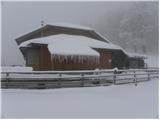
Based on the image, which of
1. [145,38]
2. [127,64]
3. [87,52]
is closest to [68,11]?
[145,38]

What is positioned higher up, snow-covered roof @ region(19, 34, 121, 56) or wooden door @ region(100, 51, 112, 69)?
snow-covered roof @ region(19, 34, 121, 56)

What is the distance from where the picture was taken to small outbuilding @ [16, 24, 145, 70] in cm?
2127

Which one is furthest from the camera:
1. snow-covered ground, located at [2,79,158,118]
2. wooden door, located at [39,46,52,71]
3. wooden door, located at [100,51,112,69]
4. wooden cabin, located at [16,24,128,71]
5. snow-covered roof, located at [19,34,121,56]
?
wooden door, located at [100,51,112,69]

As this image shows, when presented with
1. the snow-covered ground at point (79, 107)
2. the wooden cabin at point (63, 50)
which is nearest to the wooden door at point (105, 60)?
the wooden cabin at point (63, 50)

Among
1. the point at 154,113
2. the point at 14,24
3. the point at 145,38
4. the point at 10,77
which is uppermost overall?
the point at 14,24

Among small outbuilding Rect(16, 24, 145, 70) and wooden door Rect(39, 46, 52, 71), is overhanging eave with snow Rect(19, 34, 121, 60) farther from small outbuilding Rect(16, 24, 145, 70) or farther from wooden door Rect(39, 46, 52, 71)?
wooden door Rect(39, 46, 52, 71)

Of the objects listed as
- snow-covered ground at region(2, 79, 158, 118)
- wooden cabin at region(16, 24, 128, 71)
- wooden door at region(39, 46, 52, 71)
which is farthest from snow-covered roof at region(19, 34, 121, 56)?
snow-covered ground at region(2, 79, 158, 118)

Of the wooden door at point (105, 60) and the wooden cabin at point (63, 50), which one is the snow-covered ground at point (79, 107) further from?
the wooden door at point (105, 60)

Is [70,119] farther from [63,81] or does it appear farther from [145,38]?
[145,38]

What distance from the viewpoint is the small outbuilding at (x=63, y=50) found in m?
21.3

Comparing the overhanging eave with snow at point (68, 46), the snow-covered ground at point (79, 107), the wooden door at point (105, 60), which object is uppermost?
the overhanging eave with snow at point (68, 46)

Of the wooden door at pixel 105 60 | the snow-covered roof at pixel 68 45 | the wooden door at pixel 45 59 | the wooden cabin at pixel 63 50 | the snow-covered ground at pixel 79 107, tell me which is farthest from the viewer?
the wooden door at pixel 105 60

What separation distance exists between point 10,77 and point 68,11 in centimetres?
6739

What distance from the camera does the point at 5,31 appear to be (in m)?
65.4
